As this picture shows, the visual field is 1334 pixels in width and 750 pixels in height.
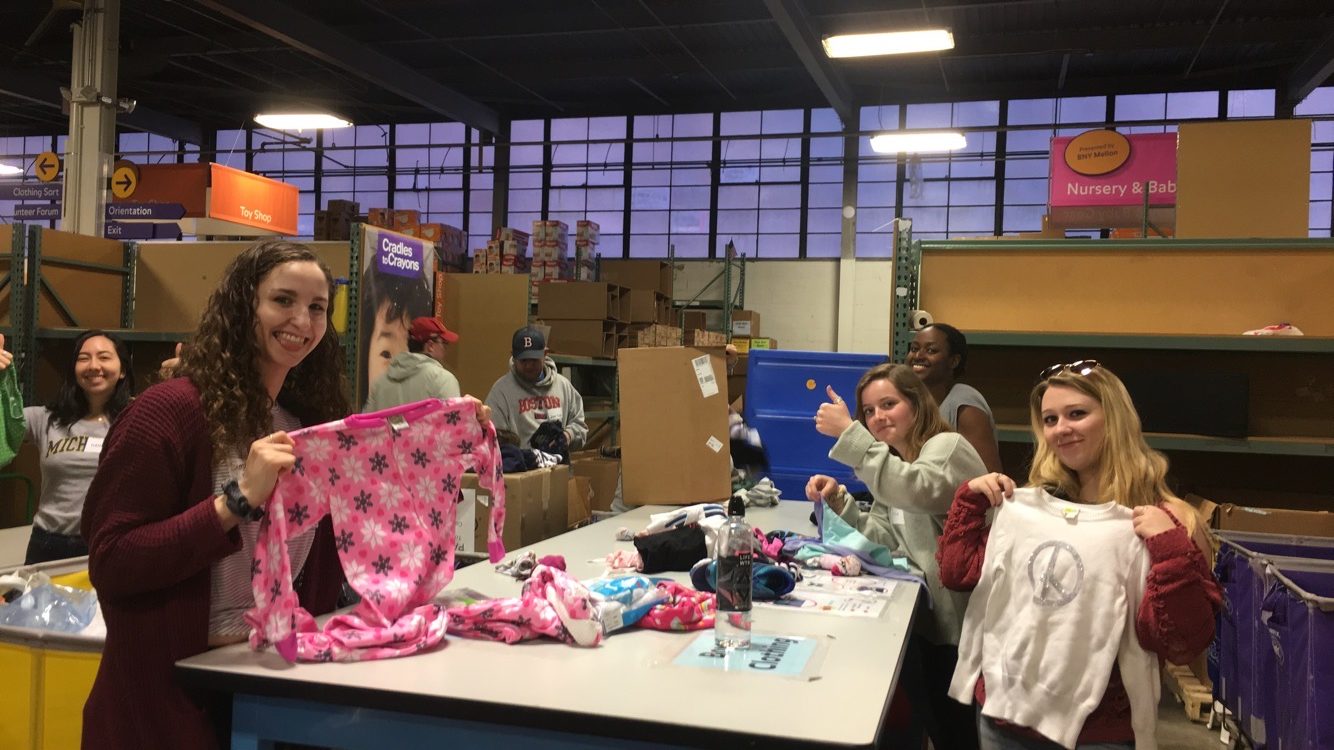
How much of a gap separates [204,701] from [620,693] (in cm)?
79

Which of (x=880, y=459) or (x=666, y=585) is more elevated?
(x=880, y=459)

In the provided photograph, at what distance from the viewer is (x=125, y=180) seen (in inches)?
403

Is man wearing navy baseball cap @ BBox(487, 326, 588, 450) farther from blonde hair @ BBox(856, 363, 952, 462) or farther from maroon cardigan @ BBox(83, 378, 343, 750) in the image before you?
maroon cardigan @ BBox(83, 378, 343, 750)

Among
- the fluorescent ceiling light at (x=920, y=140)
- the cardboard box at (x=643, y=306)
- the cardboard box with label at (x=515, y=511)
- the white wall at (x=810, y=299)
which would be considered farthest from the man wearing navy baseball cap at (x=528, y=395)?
the white wall at (x=810, y=299)

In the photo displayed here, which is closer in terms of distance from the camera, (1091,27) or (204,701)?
(204,701)

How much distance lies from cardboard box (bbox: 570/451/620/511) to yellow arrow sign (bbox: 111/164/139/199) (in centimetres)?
645

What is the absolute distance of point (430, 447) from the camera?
7.47ft

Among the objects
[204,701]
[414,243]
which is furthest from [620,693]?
[414,243]

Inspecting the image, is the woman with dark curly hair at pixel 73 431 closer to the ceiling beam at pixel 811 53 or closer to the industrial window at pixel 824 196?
the ceiling beam at pixel 811 53

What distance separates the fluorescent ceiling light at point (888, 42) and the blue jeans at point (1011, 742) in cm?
682

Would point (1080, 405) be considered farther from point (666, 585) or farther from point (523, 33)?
point (523, 33)

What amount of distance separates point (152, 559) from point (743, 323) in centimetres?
1095

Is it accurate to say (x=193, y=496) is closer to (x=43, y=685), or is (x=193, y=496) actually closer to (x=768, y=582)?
(x=43, y=685)

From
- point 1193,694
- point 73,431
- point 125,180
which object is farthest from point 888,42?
point 125,180
